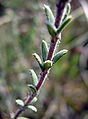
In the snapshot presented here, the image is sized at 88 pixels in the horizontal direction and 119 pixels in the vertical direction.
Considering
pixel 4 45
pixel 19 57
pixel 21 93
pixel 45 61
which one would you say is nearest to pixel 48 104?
pixel 21 93

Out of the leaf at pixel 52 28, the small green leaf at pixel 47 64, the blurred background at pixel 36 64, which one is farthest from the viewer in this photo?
the blurred background at pixel 36 64

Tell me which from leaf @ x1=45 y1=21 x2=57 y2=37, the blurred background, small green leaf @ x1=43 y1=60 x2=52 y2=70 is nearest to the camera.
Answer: leaf @ x1=45 y1=21 x2=57 y2=37

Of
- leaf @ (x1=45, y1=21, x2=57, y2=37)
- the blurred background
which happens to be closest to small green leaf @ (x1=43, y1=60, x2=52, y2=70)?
leaf @ (x1=45, y1=21, x2=57, y2=37)

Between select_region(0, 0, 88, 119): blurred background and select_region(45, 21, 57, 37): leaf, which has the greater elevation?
select_region(45, 21, 57, 37): leaf

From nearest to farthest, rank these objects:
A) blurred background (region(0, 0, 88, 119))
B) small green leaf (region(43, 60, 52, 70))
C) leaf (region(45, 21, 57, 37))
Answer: leaf (region(45, 21, 57, 37)) → small green leaf (region(43, 60, 52, 70)) → blurred background (region(0, 0, 88, 119))

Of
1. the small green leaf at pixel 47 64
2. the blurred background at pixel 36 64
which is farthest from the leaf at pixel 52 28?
the blurred background at pixel 36 64

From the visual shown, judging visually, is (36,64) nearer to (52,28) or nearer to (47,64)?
(47,64)

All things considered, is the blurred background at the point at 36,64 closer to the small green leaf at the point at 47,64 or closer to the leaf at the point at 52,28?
the small green leaf at the point at 47,64

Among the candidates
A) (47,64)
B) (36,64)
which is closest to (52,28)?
(47,64)

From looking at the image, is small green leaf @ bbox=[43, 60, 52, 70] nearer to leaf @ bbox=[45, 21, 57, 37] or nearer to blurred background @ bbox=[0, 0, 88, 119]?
leaf @ bbox=[45, 21, 57, 37]
